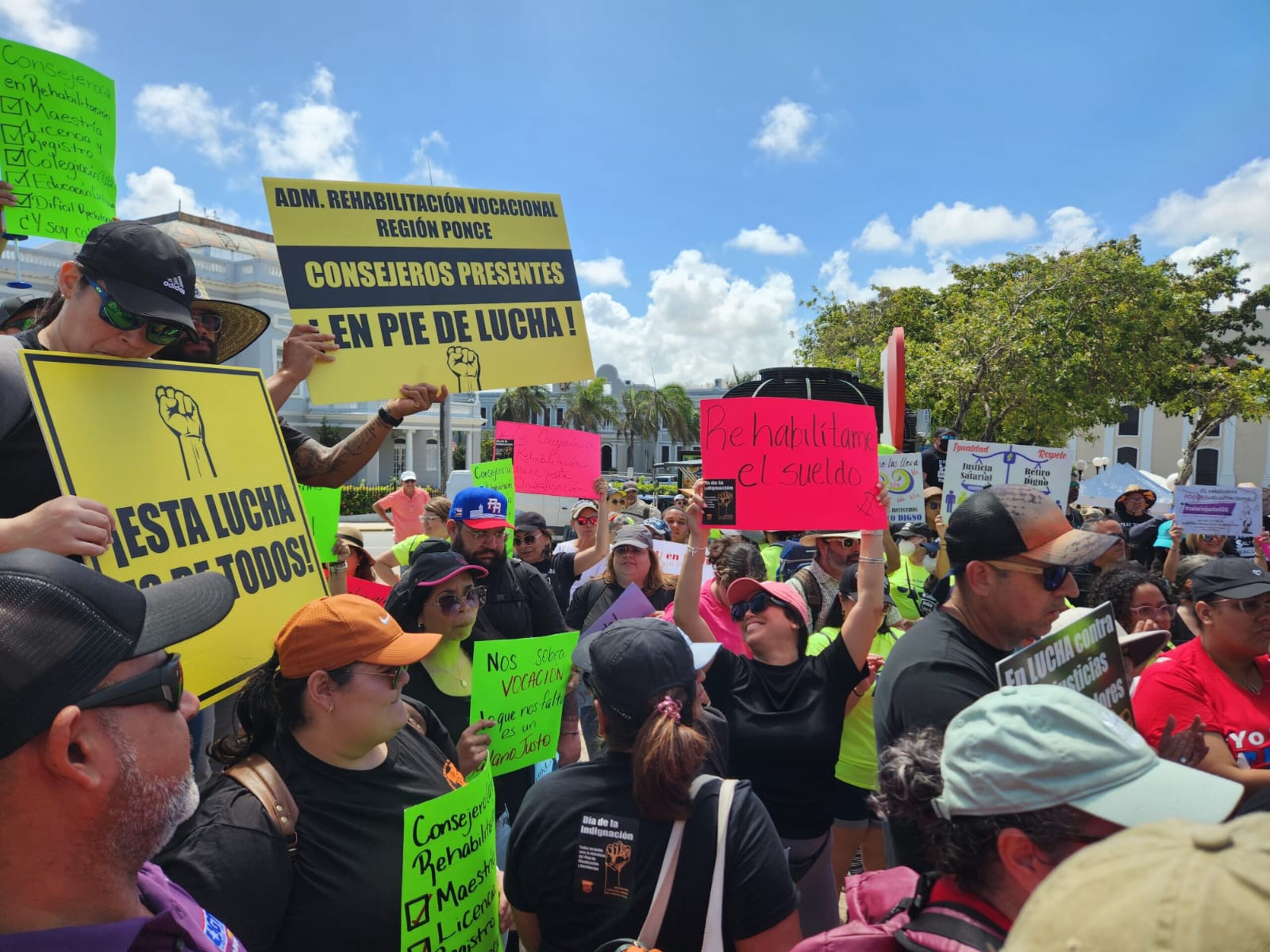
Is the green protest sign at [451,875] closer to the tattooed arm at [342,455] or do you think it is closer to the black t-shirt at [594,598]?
the tattooed arm at [342,455]

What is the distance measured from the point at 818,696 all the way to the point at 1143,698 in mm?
1336

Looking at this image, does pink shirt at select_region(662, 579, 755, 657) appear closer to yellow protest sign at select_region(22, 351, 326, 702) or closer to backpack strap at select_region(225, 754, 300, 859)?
yellow protest sign at select_region(22, 351, 326, 702)

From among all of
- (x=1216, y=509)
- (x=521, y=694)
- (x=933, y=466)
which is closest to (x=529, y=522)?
(x=521, y=694)

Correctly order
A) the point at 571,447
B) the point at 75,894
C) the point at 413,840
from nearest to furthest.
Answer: the point at 75,894 → the point at 413,840 → the point at 571,447

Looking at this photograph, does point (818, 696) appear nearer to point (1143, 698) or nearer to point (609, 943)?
point (1143, 698)

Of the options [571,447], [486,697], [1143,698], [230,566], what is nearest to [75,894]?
[230,566]

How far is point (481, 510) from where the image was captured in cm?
421

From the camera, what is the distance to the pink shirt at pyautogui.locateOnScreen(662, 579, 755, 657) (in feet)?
14.8

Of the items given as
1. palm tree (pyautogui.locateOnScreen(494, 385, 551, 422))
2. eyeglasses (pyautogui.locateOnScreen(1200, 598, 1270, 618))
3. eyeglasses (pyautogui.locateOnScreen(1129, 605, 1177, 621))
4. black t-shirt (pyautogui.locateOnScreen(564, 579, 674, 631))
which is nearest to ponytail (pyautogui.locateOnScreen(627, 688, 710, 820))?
eyeglasses (pyautogui.locateOnScreen(1200, 598, 1270, 618))

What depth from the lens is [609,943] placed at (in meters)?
1.87

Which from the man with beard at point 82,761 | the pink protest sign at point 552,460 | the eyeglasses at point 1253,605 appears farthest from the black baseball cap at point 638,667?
the pink protest sign at point 552,460

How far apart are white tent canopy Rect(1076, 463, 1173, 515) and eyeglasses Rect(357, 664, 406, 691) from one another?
21.3 m

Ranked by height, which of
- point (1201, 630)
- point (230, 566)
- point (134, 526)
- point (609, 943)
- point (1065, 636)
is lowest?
point (609, 943)

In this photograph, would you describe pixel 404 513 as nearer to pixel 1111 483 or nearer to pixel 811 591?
pixel 811 591
